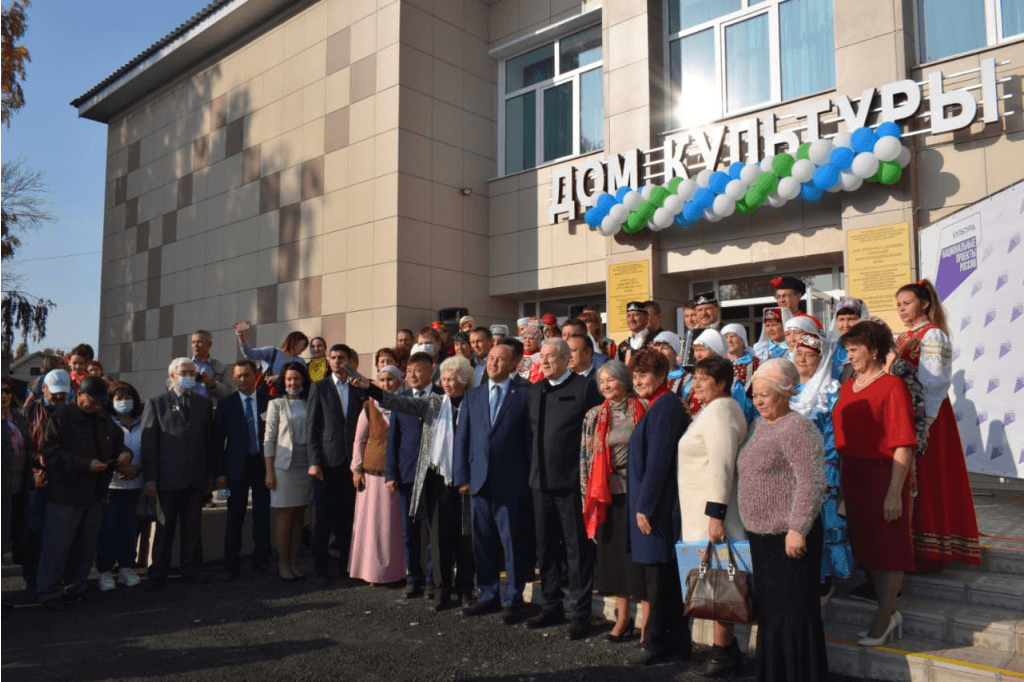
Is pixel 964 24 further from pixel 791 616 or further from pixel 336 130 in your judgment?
pixel 336 130

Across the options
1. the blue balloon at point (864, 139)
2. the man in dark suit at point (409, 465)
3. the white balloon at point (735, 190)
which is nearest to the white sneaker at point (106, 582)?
the man in dark suit at point (409, 465)

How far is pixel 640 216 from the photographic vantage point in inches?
401

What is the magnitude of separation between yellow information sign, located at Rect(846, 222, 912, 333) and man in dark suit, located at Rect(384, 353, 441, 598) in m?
5.40

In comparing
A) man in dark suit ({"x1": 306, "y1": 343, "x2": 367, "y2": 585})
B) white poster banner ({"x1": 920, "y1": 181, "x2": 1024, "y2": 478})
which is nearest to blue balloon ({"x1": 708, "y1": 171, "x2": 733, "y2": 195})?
white poster banner ({"x1": 920, "y1": 181, "x2": 1024, "y2": 478})

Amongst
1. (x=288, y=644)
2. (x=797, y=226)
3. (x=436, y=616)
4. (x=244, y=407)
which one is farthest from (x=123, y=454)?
(x=797, y=226)

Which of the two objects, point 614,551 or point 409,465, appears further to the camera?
point 409,465

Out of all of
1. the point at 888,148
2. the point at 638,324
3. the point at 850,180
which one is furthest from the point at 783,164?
the point at 638,324

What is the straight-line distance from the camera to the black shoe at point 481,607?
17.2 feet

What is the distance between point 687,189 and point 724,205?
58 cm

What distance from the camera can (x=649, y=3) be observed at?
35.9ft

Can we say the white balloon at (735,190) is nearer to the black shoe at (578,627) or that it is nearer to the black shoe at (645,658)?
the black shoe at (578,627)

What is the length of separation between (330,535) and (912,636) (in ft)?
15.6

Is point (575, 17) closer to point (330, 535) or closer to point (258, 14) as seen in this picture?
point (258, 14)

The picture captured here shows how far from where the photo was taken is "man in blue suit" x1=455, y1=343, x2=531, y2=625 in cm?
515
